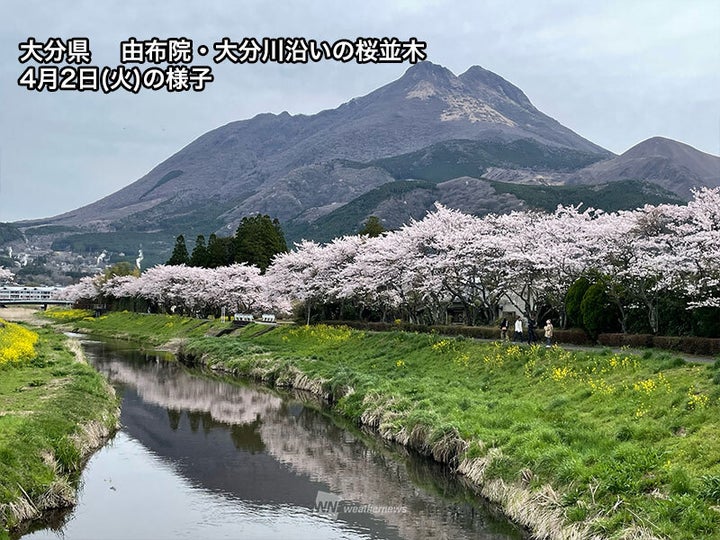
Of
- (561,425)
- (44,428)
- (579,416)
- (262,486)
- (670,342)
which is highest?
(670,342)

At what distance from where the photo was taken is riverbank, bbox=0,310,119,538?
14617 millimetres

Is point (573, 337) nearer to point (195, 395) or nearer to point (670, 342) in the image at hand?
point (670, 342)

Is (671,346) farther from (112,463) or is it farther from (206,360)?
(206,360)

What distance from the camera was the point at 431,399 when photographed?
80.2 ft

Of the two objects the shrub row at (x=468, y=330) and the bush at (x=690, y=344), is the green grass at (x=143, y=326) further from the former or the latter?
the bush at (x=690, y=344)

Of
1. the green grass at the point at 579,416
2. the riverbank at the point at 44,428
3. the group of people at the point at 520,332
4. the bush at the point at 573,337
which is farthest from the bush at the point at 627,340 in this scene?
the riverbank at the point at 44,428

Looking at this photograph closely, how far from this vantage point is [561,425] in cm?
1852

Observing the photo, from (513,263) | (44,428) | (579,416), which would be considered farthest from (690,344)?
(44,428)

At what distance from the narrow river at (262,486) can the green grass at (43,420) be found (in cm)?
94

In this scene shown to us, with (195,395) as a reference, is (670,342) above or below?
above

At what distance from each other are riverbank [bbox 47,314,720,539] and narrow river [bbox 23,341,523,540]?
1017 millimetres

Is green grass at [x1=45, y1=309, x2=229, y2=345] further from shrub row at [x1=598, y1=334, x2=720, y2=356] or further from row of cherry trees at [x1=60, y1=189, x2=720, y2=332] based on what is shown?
shrub row at [x1=598, y1=334, x2=720, y2=356]

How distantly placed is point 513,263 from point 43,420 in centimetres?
2532

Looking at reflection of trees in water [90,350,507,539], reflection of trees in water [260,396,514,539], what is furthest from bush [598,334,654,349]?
reflection of trees in water [90,350,507,539]
